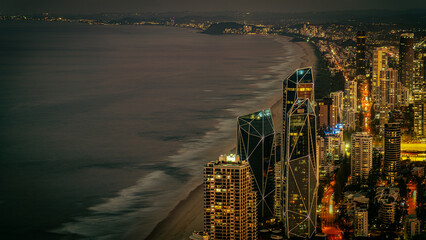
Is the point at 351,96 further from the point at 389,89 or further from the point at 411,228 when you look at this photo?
the point at 411,228

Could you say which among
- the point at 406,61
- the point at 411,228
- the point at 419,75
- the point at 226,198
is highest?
the point at 226,198

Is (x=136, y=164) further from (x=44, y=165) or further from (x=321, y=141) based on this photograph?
(x=321, y=141)

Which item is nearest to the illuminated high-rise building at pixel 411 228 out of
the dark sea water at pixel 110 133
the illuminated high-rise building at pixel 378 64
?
the dark sea water at pixel 110 133

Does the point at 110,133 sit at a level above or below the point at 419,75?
below

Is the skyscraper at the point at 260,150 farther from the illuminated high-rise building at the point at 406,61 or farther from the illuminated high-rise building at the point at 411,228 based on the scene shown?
the illuminated high-rise building at the point at 406,61

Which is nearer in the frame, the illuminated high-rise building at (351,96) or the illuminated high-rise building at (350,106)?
the illuminated high-rise building at (350,106)

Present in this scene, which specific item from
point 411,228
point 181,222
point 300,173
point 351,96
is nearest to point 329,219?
point 300,173
